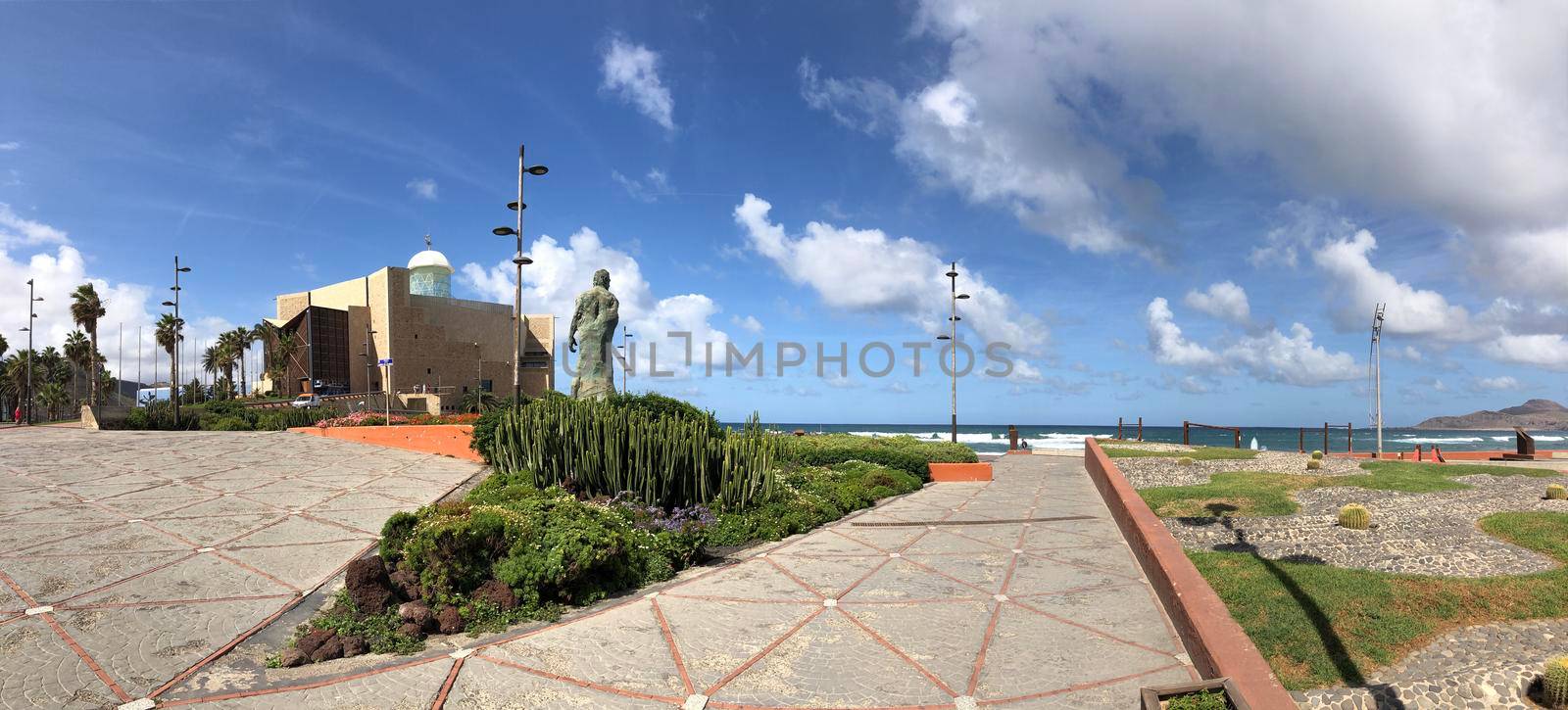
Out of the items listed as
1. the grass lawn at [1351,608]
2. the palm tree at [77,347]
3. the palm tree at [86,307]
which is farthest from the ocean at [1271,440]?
the palm tree at [77,347]

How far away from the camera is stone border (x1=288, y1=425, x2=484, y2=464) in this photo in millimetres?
17234

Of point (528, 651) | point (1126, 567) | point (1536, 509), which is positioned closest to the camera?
point (528, 651)

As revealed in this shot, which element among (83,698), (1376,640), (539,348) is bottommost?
(1376,640)

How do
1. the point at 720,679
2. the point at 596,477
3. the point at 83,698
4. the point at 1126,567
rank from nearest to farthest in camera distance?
the point at 83,698
the point at 720,679
the point at 1126,567
the point at 596,477

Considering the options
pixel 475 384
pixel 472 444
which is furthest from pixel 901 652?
pixel 475 384

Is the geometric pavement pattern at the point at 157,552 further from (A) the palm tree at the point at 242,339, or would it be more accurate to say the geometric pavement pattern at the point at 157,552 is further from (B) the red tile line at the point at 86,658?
(A) the palm tree at the point at 242,339

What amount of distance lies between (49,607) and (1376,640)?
11.3 metres

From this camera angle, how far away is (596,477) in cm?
1021

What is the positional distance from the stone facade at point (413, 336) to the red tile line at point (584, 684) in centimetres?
4161

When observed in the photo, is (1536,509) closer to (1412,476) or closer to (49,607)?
(1412,476)

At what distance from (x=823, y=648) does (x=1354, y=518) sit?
9334mm

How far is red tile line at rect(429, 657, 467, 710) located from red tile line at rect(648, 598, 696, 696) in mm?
1483

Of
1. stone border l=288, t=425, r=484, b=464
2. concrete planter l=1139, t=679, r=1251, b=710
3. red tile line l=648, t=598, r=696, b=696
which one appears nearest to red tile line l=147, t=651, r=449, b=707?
red tile line l=648, t=598, r=696, b=696

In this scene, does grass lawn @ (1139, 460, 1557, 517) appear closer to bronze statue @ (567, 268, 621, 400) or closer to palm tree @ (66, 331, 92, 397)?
bronze statue @ (567, 268, 621, 400)
